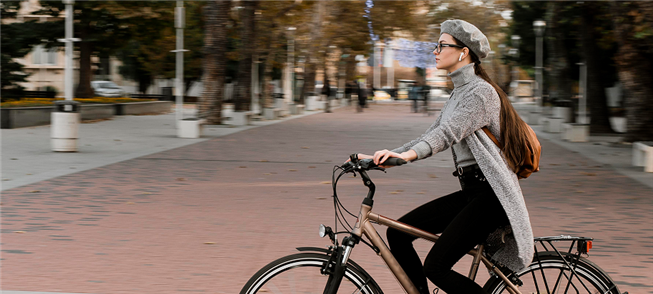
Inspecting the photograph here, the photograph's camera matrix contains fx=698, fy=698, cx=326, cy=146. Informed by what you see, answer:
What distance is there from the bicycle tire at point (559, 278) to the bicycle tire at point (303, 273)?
2.07 feet

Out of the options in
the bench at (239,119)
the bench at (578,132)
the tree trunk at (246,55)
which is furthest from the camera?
the tree trunk at (246,55)

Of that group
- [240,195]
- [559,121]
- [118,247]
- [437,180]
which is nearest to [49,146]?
[240,195]

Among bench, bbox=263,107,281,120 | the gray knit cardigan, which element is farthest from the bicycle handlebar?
bench, bbox=263,107,281,120

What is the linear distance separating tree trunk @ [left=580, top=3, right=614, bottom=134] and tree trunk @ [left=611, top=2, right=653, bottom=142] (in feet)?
15.8

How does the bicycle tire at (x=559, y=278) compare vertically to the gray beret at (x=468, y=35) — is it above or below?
below

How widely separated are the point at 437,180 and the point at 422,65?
7163cm

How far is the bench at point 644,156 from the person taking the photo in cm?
1223

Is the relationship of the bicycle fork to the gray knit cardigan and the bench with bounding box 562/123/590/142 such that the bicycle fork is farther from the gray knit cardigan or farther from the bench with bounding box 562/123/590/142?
the bench with bounding box 562/123/590/142

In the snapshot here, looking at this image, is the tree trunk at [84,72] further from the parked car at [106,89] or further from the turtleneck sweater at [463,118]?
the turtleneck sweater at [463,118]

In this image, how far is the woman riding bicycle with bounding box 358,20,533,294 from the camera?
2.99m

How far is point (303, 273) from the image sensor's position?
307 centimetres

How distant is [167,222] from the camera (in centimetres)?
704

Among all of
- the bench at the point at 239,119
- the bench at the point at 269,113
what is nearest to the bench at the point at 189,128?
the bench at the point at 239,119

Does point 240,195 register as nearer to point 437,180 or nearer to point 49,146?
point 437,180
